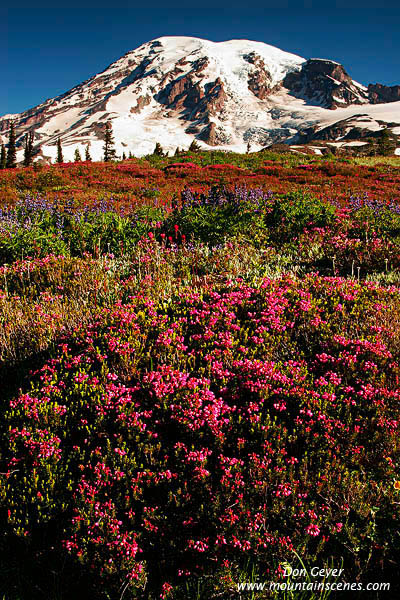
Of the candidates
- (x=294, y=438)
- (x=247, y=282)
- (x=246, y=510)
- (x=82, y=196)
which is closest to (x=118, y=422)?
(x=246, y=510)

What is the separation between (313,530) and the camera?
2.38m

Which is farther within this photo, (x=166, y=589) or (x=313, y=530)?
(x=313, y=530)

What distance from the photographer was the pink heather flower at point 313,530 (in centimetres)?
236

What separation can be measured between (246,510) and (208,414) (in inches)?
33.2

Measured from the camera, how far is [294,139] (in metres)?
192

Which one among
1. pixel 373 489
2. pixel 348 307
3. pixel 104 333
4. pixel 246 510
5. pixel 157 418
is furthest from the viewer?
pixel 348 307

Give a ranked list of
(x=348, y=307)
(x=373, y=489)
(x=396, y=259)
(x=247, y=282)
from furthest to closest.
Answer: (x=396, y=259)
(x=247, y=282)
(x=348, y=307)
(x=373, y=489)

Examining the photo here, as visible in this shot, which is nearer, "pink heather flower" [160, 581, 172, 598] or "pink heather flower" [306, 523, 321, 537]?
"pink heather flower" [160, 581, 172, 598]

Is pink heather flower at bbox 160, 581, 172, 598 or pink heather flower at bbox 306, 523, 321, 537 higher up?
pink heather flower at bbox 306, 523, 321, 537

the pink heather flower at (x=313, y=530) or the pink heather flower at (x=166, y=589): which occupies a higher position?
the pink heather flower at (x=313, y=530)

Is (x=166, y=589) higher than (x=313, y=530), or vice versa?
(x=313, y=530)

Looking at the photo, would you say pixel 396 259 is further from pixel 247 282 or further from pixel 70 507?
pixel 70 507

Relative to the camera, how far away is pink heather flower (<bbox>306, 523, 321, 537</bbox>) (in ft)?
7.73

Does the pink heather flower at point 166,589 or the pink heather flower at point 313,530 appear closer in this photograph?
the pink heather flower at point 166,589
